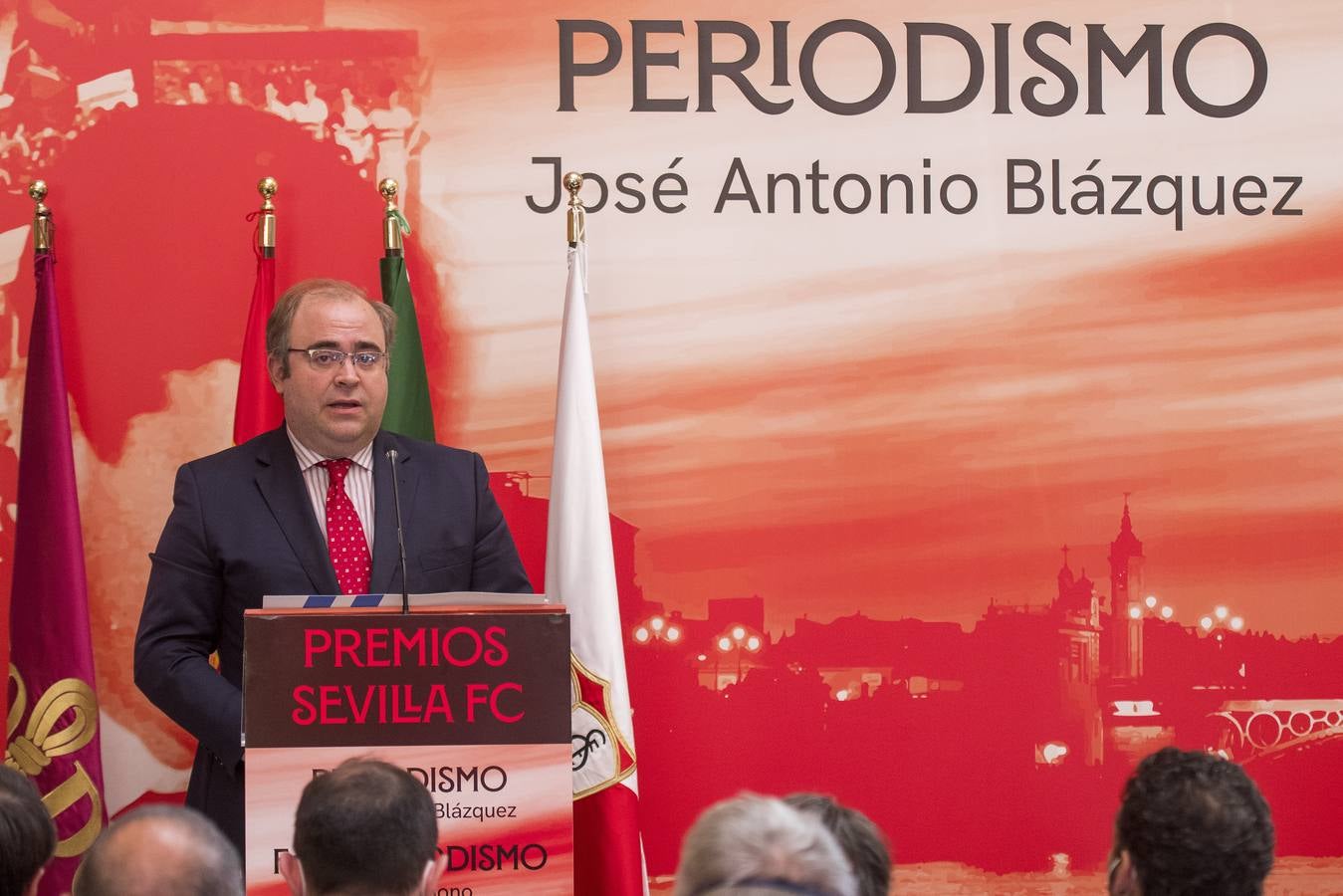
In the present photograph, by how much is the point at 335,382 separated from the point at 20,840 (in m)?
1.36

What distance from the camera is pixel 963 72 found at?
4277 millimetres

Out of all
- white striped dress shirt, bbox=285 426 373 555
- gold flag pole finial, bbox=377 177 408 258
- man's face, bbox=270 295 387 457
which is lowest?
white striped dress shirt, bbox=285 426 373 555

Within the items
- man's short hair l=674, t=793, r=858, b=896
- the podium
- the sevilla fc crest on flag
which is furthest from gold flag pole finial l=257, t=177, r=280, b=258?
man's short hair l=674, t=793, r=858, b=896

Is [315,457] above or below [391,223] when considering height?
below

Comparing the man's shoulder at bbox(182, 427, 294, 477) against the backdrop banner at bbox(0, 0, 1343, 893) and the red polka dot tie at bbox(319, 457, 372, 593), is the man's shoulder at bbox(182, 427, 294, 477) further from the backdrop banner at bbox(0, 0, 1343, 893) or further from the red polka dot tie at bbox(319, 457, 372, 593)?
the backdrop banner at bbox(0, 0, 1343, 893)

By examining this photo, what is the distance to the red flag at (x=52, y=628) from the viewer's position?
12.4 feet

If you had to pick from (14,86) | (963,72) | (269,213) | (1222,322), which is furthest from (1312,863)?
(14,86)

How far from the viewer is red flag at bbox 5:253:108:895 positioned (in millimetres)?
3791

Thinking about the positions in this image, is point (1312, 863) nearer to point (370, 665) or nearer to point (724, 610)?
point (724, 610)

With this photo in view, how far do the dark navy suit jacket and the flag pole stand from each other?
3.47 ft

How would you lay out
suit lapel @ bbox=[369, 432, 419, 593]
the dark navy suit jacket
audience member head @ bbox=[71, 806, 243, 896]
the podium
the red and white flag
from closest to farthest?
audience member head @ bbox=[71, 806, 243, 896] < the podium < the dark navy suit jacket < suit lapel @ bbox=[369, 432, 419, 593] < the red and white flag

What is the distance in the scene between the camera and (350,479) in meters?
3.29

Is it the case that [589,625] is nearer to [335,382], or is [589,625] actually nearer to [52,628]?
[335,382]

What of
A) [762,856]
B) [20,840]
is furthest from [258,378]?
[762,856]
